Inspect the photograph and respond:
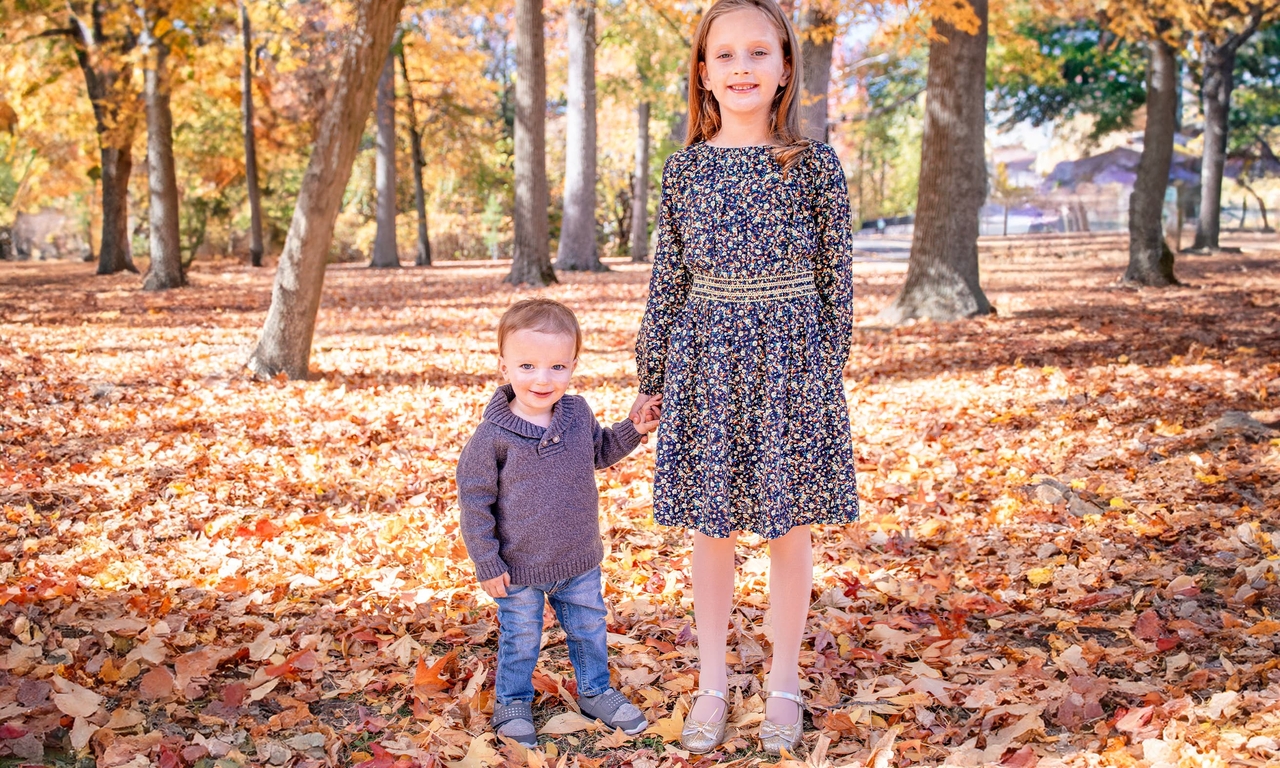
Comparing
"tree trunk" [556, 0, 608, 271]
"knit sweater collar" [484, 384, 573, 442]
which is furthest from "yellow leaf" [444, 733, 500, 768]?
"tree trunk" [556, 0, 608, 271]

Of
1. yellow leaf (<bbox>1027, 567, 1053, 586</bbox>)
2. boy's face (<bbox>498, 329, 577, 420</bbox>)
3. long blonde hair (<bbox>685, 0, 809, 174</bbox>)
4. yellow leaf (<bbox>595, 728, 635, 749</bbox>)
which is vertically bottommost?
yellow leaf (<bbox>595, 728, 635, 749</bbox>)

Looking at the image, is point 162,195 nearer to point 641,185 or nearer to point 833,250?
point 641,185

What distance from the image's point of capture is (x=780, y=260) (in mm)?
2650

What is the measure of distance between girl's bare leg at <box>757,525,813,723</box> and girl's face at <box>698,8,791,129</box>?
1142 mm

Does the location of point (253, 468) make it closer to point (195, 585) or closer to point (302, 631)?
point (195, 585)

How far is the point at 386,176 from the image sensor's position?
21.5m

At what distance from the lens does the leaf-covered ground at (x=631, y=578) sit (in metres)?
2.73

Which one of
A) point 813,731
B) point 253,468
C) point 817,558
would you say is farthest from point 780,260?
point 253,468

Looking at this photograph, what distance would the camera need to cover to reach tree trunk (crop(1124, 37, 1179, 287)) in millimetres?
13367

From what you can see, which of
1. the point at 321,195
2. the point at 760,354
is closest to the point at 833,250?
the point at 760,354

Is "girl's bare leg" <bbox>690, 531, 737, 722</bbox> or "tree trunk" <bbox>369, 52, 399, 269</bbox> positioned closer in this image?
"girl's bare leg" <bbox>690, 531, 737, 722</bbox>

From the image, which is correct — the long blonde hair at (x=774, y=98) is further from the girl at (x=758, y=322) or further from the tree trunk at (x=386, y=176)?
the tree trunk at (x=386, y=176)

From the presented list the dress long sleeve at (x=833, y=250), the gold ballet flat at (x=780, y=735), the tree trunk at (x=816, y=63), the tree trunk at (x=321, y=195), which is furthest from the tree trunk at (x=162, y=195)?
the gold ballet flat at (x=780, y=735)

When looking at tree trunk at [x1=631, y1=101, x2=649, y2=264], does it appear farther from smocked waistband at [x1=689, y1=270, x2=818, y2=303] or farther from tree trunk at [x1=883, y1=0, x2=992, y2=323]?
smocked waistband at [x1=689, y1=270, x2=818, y2=303]
